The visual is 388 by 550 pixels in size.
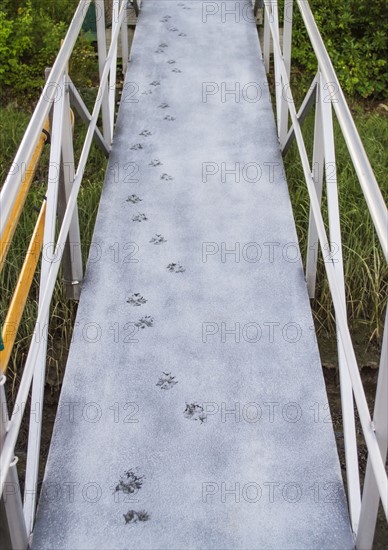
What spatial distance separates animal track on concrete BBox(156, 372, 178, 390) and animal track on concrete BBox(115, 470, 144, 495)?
0.38 metres

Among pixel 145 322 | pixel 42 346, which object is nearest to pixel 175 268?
pixel 145 322

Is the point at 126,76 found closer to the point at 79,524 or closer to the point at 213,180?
the point at 213,180

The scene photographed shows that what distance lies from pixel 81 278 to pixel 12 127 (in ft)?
7.49

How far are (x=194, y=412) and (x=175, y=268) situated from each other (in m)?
0.82

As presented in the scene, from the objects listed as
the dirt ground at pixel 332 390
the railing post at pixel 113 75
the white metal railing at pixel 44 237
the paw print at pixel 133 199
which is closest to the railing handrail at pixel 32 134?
the white metal railing at pixel 44 237

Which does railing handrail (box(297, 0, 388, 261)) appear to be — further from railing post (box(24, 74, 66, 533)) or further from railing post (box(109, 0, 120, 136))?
railing post (box(109, 0, 120, 136))

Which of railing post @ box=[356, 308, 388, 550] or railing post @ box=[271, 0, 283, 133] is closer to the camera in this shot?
railing post @ box=[356, 308, 388, 550]

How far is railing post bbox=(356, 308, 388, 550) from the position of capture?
1969 millimetres

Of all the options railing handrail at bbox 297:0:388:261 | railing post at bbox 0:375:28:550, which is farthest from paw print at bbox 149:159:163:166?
railing post at bbox 0:375:28:550

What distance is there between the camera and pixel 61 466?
2.55 meters

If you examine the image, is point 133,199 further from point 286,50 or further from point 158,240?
point 286,50

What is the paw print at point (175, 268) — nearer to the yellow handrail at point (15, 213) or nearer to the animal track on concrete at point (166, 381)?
the animal track on concrete at point (166, 381)

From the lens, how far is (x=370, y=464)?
6.73ft

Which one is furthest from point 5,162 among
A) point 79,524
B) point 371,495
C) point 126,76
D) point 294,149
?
point 371,495
